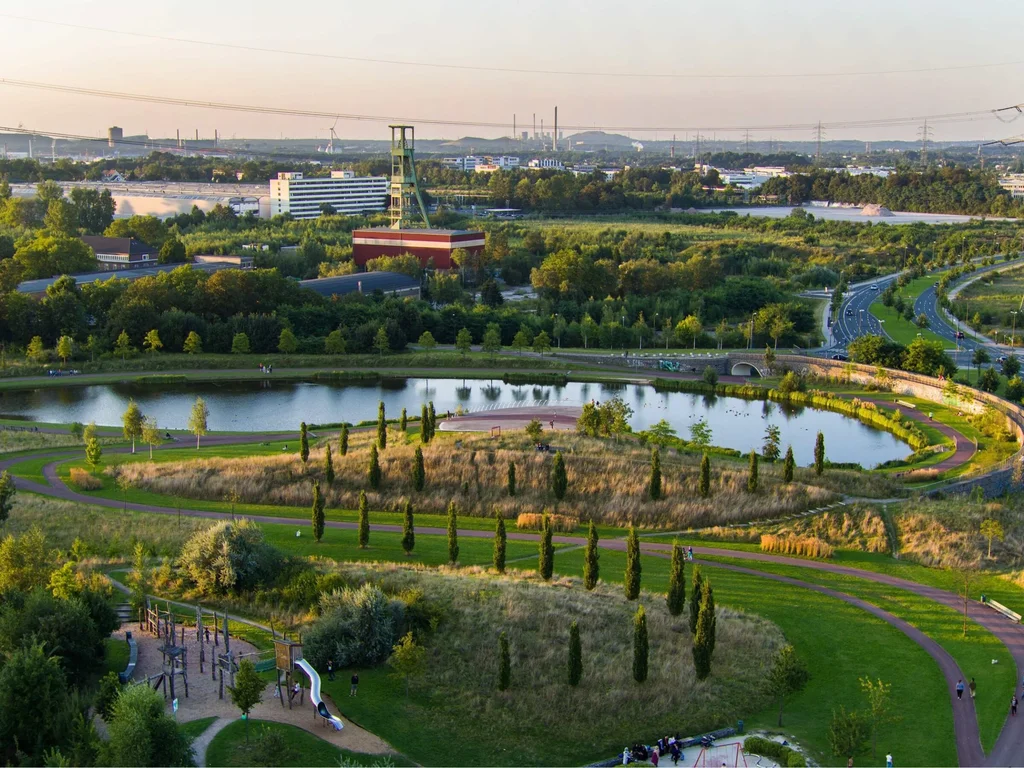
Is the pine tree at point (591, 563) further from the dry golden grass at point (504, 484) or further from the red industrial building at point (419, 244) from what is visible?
the red industrial building at point (419, 244)

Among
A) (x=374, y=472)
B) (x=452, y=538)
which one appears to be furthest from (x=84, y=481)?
(x=452, y=538)

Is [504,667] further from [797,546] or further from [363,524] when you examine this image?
[797,546]

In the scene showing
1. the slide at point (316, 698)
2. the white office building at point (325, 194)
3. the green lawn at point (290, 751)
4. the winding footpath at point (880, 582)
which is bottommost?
the winding footpath at point (880, 582)

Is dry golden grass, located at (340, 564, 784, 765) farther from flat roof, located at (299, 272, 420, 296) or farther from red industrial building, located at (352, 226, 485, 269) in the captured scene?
red industrial building, located at (352, 226, 485, 269)

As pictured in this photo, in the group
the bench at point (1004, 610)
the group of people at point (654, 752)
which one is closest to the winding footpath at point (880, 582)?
the bench at point (1004, 610)

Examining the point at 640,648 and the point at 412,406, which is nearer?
the point at 640,648

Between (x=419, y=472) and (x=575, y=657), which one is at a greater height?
(x=419, y=472)

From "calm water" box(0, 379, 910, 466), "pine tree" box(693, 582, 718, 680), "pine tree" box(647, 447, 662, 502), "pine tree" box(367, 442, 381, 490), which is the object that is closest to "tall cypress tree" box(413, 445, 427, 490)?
"pine tree" box(367, 442, 381, 490)
